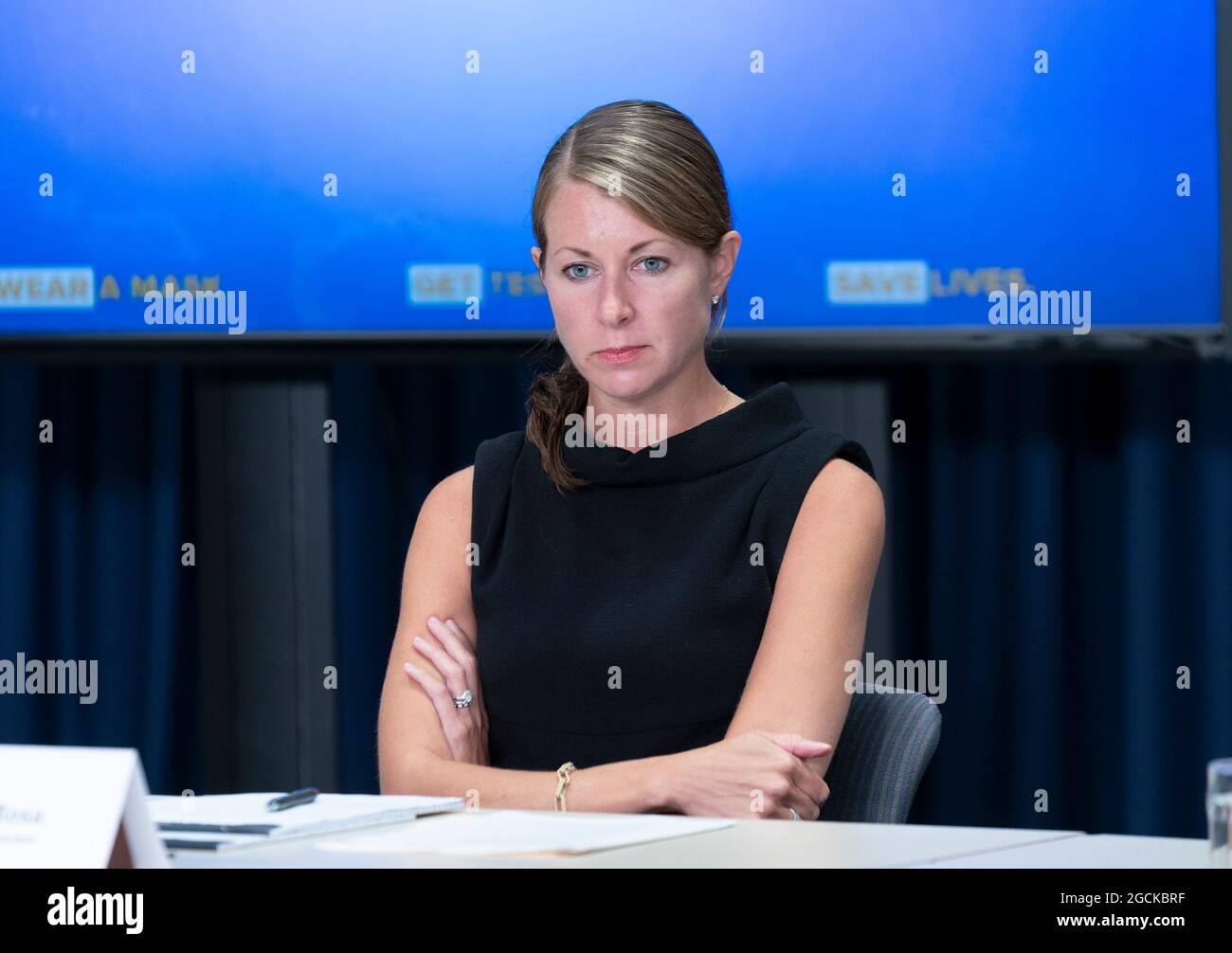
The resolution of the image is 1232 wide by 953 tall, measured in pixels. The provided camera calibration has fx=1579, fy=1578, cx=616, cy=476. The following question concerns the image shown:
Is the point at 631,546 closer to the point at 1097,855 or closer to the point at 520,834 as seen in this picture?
the point at 520,834

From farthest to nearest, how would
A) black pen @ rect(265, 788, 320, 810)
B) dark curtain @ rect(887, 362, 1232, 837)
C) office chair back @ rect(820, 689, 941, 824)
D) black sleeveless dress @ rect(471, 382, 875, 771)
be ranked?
1. dark curtain @ rect(887, 362, 1232, 837)
2. black sleeveless dress @ rect(471, 382, 875, 771)
3. office chair back @ rect(820, 689, 941, 824)
4. black pen @ rect(265, 788, 320, 810)

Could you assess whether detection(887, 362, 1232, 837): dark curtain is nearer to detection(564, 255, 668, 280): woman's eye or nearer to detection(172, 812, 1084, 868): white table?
detection(564, 255, 668, 280): woman's eye

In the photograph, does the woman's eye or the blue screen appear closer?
the woman's eye

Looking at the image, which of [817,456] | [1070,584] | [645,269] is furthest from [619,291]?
[1070,584]

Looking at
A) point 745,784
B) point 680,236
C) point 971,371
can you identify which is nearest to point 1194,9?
point 971,371

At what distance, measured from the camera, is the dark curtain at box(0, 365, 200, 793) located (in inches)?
109

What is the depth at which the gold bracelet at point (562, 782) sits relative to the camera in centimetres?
145

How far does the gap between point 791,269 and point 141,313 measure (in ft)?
3.34

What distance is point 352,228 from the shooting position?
246 centimetres

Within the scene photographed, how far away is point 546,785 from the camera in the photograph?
1470mm

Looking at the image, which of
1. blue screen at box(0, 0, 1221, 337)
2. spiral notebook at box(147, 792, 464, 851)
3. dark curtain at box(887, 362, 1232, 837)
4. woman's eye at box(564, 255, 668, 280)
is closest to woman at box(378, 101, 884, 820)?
woman's eye at box(564, 255, 668, 280)

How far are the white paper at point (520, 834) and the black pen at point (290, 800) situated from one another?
0.10 m

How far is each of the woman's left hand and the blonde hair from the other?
21 centimetres

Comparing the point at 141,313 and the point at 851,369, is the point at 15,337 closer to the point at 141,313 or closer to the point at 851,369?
the point at 141,313
